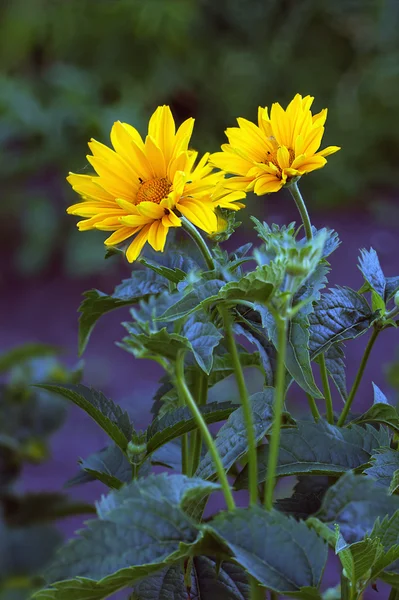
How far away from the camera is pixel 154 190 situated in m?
0.50

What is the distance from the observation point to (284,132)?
0.50m

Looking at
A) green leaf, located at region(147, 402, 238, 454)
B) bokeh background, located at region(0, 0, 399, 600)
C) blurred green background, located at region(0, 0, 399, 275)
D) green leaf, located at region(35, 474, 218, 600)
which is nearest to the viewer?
green leaf, located at region(35, 474, 218, 600)

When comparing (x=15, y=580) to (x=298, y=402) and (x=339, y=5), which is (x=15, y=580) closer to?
(x=298, y=402)

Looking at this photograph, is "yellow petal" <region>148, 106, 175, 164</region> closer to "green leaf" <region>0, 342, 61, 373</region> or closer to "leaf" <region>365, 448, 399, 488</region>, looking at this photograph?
"leaf" <region>365, 448, 399, 488</region>

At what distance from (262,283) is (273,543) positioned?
120 mm

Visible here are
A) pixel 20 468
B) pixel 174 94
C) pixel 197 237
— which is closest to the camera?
pixel 197 237

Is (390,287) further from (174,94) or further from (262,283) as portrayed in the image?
(174,94)

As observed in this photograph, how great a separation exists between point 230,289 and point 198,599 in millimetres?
209

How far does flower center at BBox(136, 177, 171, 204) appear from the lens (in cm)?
50

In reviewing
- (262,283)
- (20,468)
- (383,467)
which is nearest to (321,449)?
(383,467)

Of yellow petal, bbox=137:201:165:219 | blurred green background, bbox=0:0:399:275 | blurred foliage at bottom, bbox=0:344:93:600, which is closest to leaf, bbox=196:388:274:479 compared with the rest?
yellow petal, bbox=137:201:165:219

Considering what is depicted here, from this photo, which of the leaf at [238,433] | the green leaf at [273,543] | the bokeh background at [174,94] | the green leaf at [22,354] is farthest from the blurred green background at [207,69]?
the green leaf at [273,543]

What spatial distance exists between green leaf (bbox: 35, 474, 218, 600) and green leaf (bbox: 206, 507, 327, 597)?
2 centimetres

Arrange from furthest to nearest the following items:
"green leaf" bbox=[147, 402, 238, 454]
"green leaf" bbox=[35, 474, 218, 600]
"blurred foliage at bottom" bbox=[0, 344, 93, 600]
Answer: "blurred foliage at bottom" bbox=[0, 344, 93, 600] → "green leaf" bbox=[147, 402, 238, 454] → "green leaf" bbox=[35, 474, 218, 600]
